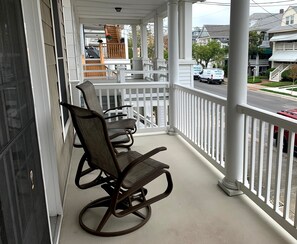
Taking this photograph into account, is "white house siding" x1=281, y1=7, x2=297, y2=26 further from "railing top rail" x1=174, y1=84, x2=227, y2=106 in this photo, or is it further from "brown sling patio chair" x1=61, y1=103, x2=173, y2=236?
"brown sling patio chair" x1=61, y1=103, x2=173, y2=236

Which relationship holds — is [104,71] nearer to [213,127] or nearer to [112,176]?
[213,127]

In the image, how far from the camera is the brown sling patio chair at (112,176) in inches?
78.4

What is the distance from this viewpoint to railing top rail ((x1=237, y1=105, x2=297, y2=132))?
1.94 metres

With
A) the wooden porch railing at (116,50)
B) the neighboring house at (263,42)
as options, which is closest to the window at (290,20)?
the neighboring house at (263,42)

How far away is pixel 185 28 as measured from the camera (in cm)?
602

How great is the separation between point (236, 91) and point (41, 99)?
5.68 feet

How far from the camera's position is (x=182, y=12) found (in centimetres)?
594

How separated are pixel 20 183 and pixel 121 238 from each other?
115cm

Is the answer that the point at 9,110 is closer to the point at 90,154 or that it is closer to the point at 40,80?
the point at 40,80

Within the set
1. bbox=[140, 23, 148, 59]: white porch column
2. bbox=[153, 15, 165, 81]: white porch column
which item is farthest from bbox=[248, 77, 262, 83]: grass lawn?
bbox=[140, 23, 148, 59]: white porch column

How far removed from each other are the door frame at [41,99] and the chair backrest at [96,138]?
0.74 ft

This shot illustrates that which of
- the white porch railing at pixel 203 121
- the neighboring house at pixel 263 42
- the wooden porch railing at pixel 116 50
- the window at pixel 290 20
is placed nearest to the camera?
the window at pixel 290 20

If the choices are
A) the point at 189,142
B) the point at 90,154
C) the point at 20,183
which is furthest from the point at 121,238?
the point at 189,142

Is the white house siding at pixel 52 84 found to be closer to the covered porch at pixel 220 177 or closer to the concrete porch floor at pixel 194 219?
the covered porch at pixel 220 177
